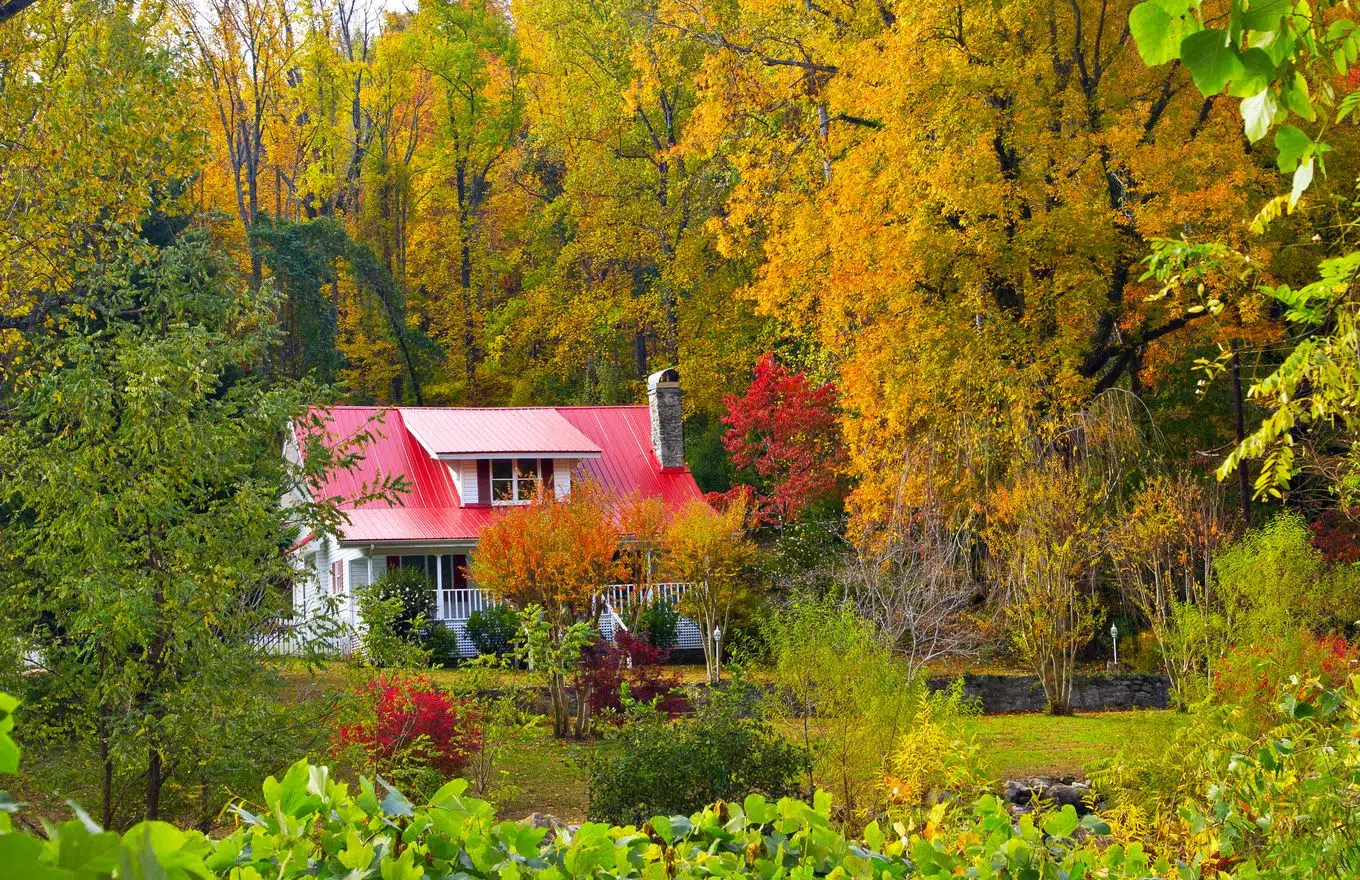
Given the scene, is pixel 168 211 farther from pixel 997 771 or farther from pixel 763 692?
pixel 997 771

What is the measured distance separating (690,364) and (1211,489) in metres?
16.1

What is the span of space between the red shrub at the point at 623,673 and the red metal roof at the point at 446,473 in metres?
8.45

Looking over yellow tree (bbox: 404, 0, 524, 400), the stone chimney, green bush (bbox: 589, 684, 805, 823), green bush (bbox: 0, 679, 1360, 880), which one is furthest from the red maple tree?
green bush (bbox: 0, 679, 1360, 880)

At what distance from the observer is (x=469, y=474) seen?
2683 centimetres

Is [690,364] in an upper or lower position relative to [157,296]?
upper

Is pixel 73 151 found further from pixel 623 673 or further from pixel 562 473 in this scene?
pixel 562 473

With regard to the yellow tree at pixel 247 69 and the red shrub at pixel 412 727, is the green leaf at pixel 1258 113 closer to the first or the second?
the red shrub at pixel 412 727

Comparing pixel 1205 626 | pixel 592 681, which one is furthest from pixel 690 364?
pixel 1205 626

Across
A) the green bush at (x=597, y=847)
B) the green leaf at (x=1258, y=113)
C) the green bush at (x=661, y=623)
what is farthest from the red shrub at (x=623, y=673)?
the green leaf at (x=1258, y=113)

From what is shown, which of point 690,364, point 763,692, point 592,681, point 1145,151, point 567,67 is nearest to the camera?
point 763,692

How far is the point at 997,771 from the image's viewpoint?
11352mm

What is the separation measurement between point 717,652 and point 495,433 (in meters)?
7.87

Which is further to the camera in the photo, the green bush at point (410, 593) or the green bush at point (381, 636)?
the green bush at point (410, 593)

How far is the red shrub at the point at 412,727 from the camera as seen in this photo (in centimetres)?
1033
